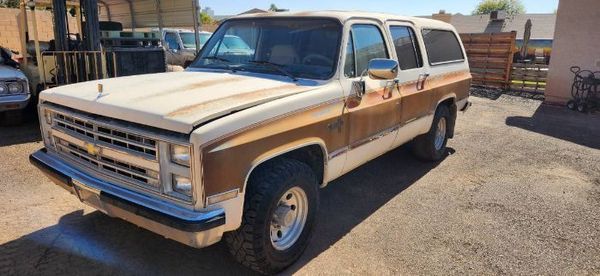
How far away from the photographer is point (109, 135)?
2.91 m

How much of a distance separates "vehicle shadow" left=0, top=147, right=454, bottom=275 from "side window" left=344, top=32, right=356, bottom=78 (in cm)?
144

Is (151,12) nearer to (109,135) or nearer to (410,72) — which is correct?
(410,72)

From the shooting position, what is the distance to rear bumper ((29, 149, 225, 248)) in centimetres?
258

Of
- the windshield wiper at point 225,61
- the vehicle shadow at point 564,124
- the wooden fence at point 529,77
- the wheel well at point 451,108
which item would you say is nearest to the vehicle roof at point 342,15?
the windshield wiper at point 225,61

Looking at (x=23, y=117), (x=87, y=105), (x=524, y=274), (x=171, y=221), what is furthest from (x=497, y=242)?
(x=23, y=117)

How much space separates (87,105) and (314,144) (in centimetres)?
165

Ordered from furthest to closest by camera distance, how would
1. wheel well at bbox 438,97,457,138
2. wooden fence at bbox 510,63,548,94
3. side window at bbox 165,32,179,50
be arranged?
side window at bbox 165,32,179,50, wooden fence at bbox 510,63,548,94, wheel well at bbox 438,97,457,138

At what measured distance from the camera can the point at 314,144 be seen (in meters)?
3.42

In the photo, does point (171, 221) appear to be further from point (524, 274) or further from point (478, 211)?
point (478, 211)

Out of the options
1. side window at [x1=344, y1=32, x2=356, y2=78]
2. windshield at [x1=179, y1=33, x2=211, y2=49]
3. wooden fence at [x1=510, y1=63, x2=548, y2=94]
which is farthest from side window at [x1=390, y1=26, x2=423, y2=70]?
windshield at [x1=179, y1=33, x2=211, y2=49]

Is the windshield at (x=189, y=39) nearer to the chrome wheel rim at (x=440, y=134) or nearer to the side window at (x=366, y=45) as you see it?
the chrome wheel rim at (x=440, y=134)

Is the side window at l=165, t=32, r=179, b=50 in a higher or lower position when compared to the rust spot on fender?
higher

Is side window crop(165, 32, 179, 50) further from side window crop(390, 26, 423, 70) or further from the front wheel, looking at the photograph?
the front wheel

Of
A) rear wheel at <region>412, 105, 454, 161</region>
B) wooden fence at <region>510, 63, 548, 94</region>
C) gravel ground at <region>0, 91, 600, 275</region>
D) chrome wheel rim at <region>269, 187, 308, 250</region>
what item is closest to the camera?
chrome wheel rim at <region>269, 187, 308, 250</region>
